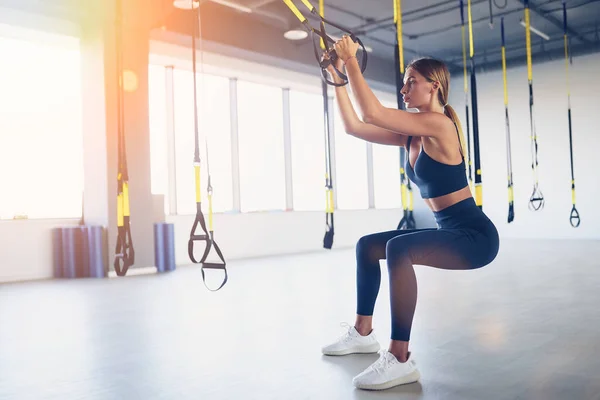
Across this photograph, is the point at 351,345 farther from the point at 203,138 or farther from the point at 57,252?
the point at 203,138

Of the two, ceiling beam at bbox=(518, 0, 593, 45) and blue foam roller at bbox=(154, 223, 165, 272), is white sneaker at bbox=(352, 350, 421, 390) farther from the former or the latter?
ceiling beam at bbox=(518, 0, 593, 45)

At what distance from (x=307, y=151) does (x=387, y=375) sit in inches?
326

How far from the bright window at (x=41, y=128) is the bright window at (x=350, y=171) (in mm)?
5143

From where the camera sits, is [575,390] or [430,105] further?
[430,105]

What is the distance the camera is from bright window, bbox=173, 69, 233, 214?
7938 mm

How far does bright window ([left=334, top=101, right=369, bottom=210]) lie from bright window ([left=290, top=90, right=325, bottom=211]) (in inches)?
18.9

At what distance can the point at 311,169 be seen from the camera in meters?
10.1

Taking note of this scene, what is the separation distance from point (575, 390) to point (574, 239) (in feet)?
29.7

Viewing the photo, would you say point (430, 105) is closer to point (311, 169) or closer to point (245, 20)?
point (245, 20)

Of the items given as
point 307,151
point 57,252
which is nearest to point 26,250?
point 57,252

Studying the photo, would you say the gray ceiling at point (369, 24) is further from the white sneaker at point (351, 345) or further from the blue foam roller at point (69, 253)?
the white sneaker at point (351, 345)

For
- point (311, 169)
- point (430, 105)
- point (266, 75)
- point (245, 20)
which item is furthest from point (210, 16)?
point (430, 105)

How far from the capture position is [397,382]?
1.88m

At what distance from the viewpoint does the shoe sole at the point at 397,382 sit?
6.06 ft
